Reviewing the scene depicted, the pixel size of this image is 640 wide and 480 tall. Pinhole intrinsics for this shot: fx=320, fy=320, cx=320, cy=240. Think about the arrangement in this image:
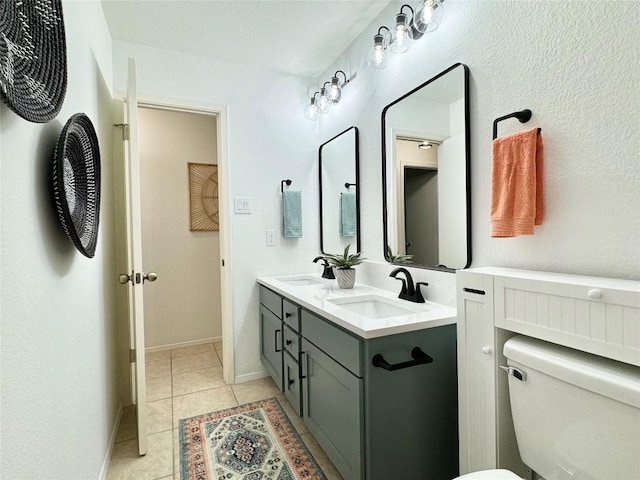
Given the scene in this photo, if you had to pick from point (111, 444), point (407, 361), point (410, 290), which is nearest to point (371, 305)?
point (410, 290)

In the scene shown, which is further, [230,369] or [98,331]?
[230,369]

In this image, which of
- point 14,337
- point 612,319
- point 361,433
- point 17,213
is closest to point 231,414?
point 361,433

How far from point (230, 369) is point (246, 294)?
586mm

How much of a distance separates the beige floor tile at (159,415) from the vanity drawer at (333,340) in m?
1.09

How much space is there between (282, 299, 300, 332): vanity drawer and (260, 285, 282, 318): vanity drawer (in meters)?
0.08

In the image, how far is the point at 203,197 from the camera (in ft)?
11.0

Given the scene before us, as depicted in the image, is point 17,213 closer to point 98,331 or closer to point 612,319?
point 98,331

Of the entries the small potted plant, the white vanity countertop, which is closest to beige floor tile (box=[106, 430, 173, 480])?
the white vanity countertop

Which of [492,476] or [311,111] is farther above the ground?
[311,111]

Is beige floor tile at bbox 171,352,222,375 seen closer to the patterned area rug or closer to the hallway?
the hallway

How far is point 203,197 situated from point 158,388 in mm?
1826

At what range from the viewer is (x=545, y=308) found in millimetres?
901

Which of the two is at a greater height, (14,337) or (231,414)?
(14,337)

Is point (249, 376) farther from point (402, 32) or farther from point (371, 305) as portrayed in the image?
point (402, 32)
